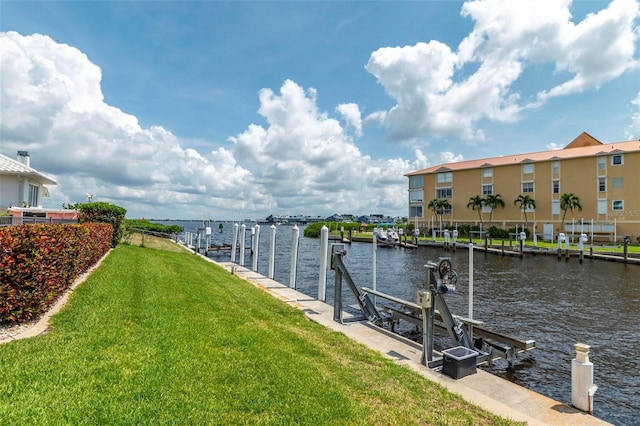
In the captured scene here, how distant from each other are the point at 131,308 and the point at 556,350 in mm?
10267

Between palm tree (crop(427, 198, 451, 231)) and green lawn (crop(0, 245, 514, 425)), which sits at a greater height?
palm tree (crop(427, 198, 451, 231))

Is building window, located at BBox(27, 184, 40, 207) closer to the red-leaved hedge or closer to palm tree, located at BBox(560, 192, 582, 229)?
the red-leaved hedge

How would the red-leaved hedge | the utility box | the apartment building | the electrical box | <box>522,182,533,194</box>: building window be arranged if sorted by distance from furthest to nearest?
<box>522,182,533,194</box>: building window → the apartment building → the electrical box → the utility box → the red-leaved hedge

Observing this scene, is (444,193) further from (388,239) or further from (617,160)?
(617,160)

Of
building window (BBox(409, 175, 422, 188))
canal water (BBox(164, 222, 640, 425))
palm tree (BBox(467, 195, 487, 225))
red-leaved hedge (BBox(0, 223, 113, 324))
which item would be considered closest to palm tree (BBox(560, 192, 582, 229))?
palm tree (BBox(467, 195, 487, 225))

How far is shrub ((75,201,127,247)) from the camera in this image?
17.6m

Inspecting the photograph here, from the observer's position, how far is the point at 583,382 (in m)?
5.34

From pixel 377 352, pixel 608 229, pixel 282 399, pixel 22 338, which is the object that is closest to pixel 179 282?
pixel 22 338

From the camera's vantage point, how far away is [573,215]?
156ft

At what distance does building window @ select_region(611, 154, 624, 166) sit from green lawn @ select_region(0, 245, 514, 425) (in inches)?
2071

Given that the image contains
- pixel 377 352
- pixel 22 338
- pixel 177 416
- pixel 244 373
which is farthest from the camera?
pixel 377 352

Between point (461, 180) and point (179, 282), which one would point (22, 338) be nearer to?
point (179, 282)

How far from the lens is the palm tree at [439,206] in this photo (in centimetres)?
5991

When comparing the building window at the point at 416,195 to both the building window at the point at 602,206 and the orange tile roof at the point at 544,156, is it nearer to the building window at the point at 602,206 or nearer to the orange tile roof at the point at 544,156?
the orange tile roof at the point at 544,156
